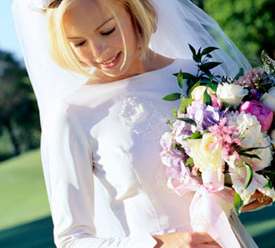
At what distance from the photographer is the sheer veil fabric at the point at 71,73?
3.11 meters

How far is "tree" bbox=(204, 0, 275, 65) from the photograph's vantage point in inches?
1207

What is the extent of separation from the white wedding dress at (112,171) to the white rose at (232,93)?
25 centimetres

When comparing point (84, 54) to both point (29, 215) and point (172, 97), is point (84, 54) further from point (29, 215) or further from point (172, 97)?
point (29, 215)

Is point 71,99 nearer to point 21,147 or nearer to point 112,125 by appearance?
point 112,125

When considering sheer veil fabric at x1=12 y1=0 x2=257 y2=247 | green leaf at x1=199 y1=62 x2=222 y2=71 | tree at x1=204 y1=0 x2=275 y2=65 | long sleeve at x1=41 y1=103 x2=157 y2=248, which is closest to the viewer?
long sleeve at x1=41 y1=103 x2=157 y2=248

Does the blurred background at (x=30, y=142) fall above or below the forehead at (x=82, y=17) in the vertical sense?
below

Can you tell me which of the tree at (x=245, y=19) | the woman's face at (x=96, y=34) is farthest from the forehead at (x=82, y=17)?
the tree at (x=245, y=19)

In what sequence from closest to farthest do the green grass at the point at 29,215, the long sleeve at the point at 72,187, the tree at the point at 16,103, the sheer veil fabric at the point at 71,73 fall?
the long sleeve at the point at 72,187 < the sheer veil fabric at the point at 71,73 < the green grass at the point at 29,215 < the tree at the point at 16,103

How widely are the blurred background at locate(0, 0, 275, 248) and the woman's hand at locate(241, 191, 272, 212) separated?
2.43ft

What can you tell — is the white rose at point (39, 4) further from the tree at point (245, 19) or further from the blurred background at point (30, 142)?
the tree at point (245, 19)

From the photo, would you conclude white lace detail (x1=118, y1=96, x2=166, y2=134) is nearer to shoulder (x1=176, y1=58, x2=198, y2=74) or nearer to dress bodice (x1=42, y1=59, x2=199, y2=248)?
dress bodice (x1=42, y1=59, x2=199, y2=248)

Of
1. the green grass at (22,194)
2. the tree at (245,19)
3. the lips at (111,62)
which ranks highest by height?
the lips at (111,62)

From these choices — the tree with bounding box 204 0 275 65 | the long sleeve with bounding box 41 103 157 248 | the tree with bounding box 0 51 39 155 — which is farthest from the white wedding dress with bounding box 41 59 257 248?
the tree with bounding box 0 51 39 155

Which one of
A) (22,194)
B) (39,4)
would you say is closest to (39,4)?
(39,4)
